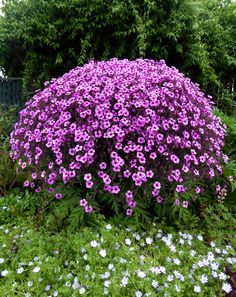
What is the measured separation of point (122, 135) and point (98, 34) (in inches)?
149

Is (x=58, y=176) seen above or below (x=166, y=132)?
below

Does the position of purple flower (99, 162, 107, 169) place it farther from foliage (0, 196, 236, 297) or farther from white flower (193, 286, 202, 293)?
white flower (193, 286, 202, 293)

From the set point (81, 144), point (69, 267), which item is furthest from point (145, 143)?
point (69, 267)

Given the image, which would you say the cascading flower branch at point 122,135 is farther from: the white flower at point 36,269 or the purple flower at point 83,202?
the white flower at point 36,269

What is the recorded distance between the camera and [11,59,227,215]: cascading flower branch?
2.99 meters

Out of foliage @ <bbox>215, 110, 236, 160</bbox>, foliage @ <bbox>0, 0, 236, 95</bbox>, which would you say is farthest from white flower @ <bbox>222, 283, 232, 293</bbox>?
foliage @ <bbox>0, 0, 236, 95</bbox>

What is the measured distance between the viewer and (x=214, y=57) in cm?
747

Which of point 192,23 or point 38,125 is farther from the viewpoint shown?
point 192,23

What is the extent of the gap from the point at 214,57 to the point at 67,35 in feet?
10.0

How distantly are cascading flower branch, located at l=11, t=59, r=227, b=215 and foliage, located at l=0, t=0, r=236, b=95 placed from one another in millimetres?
2561

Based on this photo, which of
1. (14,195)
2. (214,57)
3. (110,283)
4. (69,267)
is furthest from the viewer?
(214,57)

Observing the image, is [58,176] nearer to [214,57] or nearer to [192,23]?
[192,23]

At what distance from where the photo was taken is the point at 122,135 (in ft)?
9.70

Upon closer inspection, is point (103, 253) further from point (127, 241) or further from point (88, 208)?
point (88, 208)
